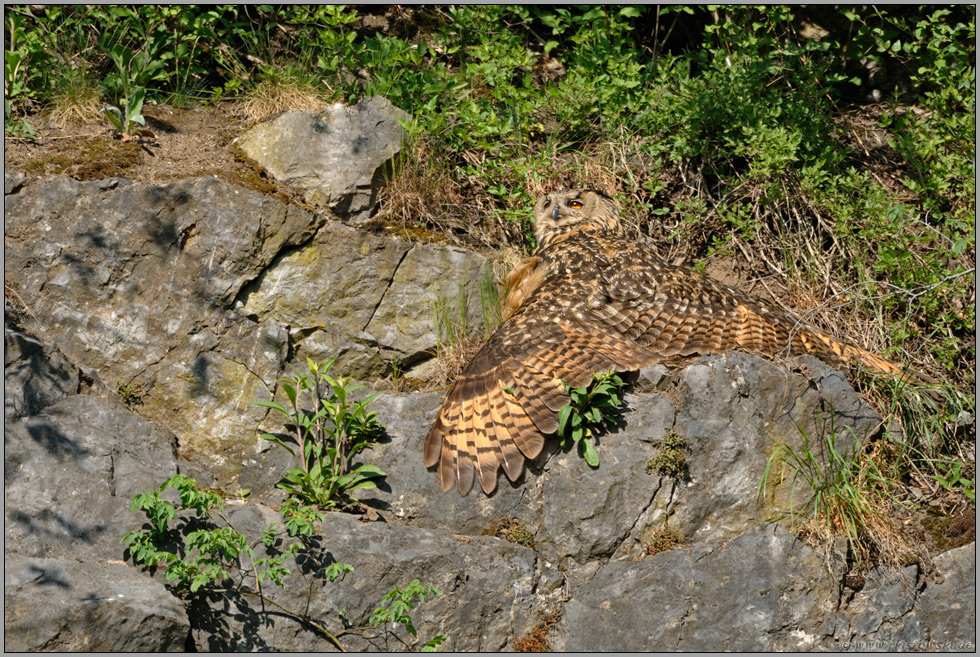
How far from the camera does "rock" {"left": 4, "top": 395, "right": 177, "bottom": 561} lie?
4.49 m

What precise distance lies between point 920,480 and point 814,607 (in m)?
1.18

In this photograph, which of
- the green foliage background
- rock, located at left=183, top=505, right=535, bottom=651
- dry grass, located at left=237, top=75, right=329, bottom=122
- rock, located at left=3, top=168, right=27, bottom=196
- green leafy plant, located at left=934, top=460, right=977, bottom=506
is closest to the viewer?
rock, located at left=183, top=505, right=535, bottom=651

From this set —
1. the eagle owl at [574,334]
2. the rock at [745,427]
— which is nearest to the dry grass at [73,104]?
the eagle owl at [574,334]

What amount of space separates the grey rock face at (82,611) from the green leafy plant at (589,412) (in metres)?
2.13

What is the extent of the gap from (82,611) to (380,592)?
1376mm

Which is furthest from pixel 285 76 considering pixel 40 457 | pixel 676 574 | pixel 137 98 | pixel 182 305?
pixel 676 574

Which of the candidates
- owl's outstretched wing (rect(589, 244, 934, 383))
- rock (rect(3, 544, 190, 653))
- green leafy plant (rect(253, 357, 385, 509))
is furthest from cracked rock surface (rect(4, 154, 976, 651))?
owl's outstretched wing (rect(589, 244, 934, 383))

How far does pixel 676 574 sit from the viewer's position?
4.87m

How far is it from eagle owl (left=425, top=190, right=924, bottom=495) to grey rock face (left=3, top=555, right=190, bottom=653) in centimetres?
158

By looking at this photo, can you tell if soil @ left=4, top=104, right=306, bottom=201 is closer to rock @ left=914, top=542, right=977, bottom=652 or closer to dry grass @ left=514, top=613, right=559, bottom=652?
dry grass @ left=514, top=613, right=559, bottom=652

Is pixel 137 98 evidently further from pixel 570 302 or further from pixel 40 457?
pixel 570 302

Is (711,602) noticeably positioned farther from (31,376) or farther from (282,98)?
(282,98)

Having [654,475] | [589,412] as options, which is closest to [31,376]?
[589,412]

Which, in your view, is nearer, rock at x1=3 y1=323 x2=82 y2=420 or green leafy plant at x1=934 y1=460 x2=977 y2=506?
rock at x1=3 y1=323 x2=82 y2=420
